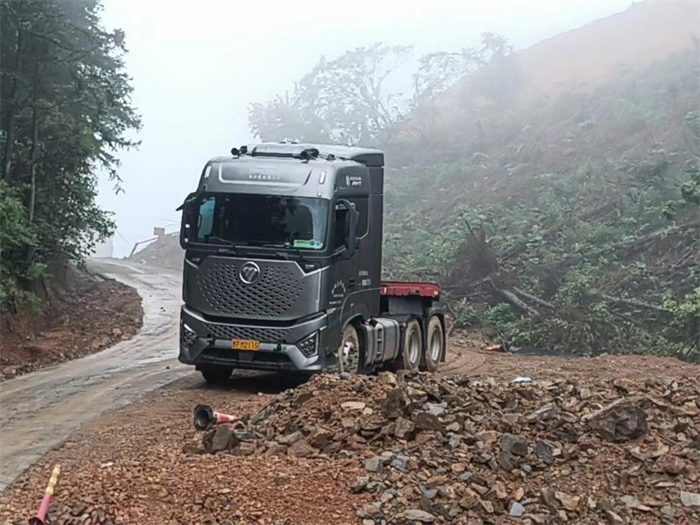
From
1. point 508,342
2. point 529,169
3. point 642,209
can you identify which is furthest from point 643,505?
point 529,169

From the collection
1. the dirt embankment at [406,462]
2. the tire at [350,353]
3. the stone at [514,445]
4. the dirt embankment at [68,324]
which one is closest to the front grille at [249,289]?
the tire at [350,353]

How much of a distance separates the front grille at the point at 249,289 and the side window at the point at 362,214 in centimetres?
156

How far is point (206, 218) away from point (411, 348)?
16.5 feet

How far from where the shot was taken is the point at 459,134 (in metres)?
56.5

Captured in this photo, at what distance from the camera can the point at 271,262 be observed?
12.7 meters

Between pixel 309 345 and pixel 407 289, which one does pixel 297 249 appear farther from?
pixel 407 289

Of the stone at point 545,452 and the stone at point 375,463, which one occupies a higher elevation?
the stone at point 545,452

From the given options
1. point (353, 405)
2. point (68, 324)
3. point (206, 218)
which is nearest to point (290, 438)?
point (353, 405)

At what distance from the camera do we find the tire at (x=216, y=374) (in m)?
14.1

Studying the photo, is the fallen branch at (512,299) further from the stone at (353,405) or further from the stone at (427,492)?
the stone at (427,492)

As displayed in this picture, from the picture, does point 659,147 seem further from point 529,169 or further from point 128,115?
point 128,115

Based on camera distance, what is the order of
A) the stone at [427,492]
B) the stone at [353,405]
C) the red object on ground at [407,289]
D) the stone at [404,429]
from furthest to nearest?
the red object on ground at [407,289], the stone at [353,405], the stone at [404,429], the stone at [427,492]

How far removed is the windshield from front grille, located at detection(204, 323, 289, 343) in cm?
116

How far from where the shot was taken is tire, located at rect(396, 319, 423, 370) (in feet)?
52.1
